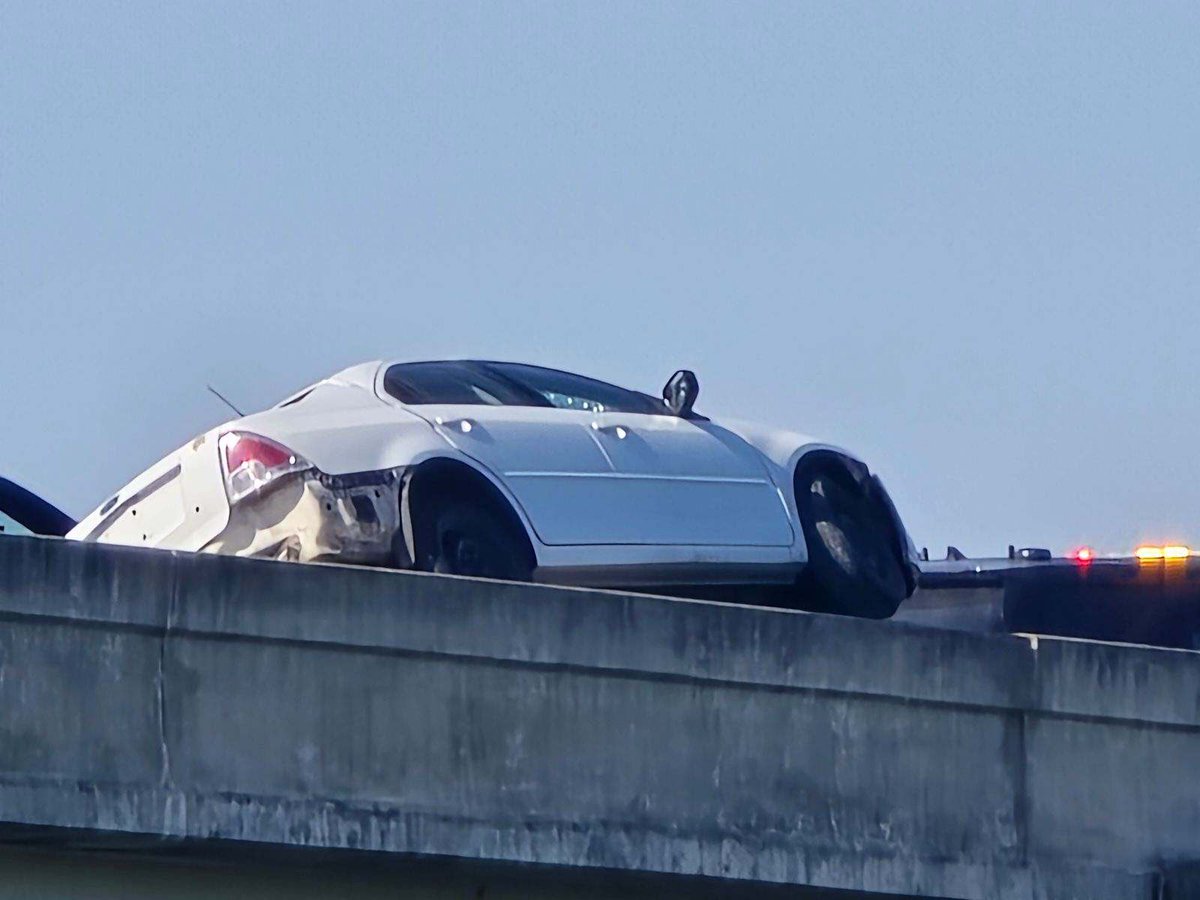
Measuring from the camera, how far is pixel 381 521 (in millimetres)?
10117

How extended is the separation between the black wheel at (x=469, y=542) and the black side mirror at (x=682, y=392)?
4.75 feet

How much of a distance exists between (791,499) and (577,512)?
4.25 feet

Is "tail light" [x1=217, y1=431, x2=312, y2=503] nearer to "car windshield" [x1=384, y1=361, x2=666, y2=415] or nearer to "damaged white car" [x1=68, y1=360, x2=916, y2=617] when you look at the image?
"damaged white car" [x1=68, y1=360, x2=916, y2=617]

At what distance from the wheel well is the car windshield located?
0.49m

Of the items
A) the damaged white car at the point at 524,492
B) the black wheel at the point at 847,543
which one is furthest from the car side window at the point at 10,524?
the black wheel at the point at 847,543

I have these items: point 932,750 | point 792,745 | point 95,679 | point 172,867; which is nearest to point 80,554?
point 95,679

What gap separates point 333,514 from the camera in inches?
397

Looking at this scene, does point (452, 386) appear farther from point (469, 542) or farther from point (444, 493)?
point (469, 542)

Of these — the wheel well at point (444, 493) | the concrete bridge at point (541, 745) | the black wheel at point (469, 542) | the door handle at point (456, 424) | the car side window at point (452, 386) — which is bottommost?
the concrete bridge at point (541, 745)

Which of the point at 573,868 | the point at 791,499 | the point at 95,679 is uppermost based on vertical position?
the point at 791,499

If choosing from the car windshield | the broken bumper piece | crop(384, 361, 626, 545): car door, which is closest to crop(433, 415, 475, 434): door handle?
crop(384, 361, 626, 545): car door

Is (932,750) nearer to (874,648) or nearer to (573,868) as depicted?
(874,648)

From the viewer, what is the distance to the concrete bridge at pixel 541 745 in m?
7.38

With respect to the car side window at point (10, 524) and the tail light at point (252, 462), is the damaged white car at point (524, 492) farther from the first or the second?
the car side window at point (10, 524)
